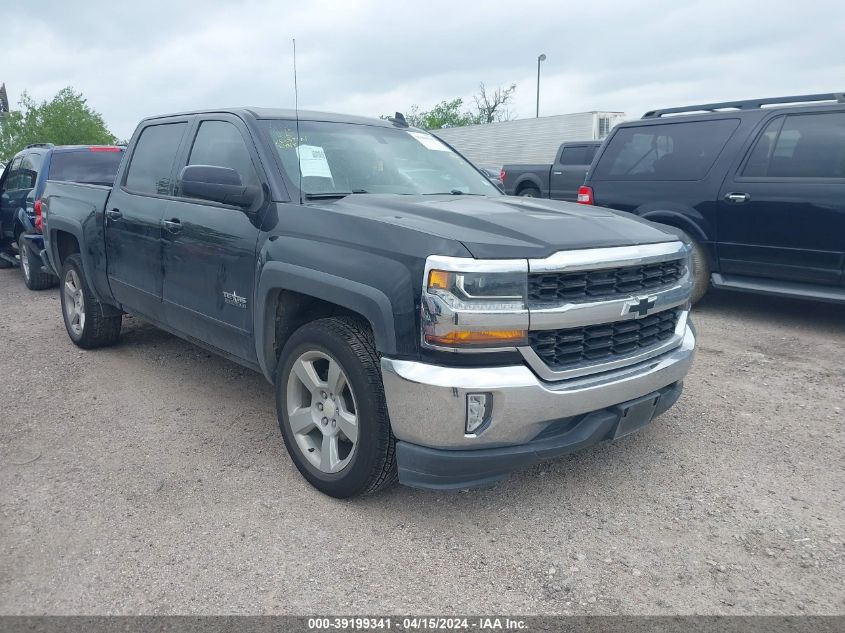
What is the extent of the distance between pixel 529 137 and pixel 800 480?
22.6 metres

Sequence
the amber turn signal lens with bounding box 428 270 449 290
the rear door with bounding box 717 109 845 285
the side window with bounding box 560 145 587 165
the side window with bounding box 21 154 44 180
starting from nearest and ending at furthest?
the amber turn signal lens with bounding box 428 270 449 290 < the rear door with bounding box 717 109 845 285 < the side window with bounding box 21 154 44 180 < the side window with bounding box 560 145 587 165

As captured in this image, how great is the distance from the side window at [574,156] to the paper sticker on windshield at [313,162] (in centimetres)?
1243

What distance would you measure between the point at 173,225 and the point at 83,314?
199 cm

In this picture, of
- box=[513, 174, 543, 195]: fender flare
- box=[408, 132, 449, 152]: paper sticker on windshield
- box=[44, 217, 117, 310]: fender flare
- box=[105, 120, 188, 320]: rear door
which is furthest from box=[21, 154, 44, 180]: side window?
box=[513, 174, 543, 195]: fender flare

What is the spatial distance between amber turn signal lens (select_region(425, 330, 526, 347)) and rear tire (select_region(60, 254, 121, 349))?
388 cm

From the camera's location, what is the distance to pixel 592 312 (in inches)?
113

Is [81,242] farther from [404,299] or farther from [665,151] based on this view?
[665,151]

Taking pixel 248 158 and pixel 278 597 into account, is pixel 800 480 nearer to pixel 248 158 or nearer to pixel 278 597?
pixel 278 597

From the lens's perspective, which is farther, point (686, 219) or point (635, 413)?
point (686, 219)

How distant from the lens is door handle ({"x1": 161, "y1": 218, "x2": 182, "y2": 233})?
4195mm

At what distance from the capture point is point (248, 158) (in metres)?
3.81

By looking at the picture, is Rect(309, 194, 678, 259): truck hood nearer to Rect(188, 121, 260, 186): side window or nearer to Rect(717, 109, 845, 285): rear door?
Rect(188, 121, 260, 186): side window

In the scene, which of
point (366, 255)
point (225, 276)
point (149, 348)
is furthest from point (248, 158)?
point (149, 348)

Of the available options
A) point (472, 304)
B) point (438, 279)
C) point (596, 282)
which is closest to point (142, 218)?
point (438, 279)
